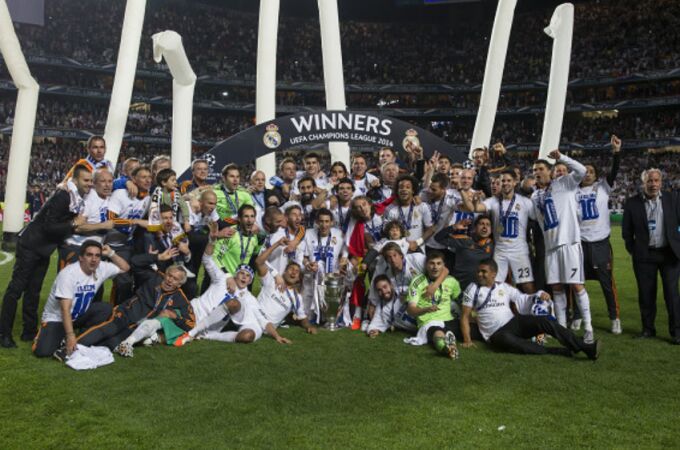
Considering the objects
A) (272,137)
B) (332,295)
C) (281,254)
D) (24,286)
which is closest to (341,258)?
(332,295)

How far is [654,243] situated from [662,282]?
0.43m

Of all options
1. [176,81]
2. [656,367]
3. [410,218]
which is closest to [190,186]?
[410,218]

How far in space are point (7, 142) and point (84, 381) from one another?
38045 millimetres

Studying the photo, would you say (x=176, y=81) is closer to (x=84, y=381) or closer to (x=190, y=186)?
(x=190, y=186)

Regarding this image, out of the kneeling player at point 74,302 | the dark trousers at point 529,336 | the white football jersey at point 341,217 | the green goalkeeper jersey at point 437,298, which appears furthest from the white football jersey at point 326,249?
the kneeling player at point 74,302

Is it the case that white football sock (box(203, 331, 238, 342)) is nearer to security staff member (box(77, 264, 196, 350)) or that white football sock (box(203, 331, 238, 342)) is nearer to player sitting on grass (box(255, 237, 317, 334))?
security staff member (box(77, 264, 196, 350))

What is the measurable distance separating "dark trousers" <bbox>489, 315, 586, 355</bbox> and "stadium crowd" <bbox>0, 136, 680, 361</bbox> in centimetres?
1

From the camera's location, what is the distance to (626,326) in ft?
24.6

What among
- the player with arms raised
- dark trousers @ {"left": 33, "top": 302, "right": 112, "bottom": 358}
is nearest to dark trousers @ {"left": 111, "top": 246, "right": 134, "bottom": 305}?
dark trousers @ {"left": 33, "top": 302, "right": 112, "bottom": 358}

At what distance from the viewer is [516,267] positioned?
6738 mm

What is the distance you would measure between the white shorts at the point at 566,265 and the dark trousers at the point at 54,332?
4.70 m

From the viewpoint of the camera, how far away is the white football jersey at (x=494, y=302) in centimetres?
623

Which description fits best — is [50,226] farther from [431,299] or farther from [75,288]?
[431,299]

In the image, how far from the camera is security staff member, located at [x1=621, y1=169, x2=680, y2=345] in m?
6.56
